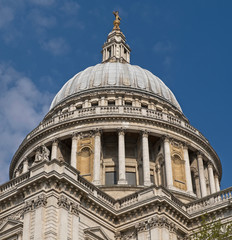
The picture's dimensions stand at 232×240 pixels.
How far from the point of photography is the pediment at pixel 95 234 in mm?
31438

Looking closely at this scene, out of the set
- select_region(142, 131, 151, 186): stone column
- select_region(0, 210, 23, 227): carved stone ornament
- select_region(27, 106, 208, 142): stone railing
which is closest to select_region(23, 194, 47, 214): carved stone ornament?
select_region(0, 210, 23, 227): carved stone ornament

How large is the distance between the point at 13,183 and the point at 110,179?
14.2 m

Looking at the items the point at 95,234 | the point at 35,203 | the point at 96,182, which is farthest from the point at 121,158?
the point at 35,203

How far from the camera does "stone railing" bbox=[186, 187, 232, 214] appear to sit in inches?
1375

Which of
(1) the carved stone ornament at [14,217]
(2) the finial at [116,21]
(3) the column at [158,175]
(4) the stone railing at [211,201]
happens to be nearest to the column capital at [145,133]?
(3) the column at [158,175]

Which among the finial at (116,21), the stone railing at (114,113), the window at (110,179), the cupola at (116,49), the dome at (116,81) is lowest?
the window at (110,179)

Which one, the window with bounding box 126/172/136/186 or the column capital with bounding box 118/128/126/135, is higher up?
the column capital with bounding box 118/128/126/135

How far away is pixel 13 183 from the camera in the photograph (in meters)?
33.9

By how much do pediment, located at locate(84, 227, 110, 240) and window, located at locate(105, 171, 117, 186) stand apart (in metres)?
13.0

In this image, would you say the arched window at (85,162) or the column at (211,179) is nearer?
the arched window at (85,162)

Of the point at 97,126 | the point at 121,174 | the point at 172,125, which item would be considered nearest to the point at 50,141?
the point at 97,126

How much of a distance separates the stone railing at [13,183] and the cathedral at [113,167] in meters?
0.08

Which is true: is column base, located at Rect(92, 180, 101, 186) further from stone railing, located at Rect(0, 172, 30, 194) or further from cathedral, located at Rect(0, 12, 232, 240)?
stone railing, located at Rect(0, 172, 30, 194)

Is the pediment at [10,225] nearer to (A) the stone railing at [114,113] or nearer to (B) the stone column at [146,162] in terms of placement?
(B) the stone column at [146,162]
